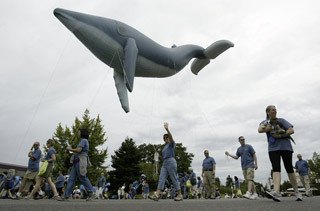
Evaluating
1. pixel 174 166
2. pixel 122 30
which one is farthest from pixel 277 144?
pixel 122 30

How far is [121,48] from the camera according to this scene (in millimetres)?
8273

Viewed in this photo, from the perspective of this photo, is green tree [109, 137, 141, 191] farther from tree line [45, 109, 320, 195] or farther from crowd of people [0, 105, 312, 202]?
crowd of people [0, 105, 312, 202]

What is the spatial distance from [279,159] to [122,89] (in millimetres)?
4125

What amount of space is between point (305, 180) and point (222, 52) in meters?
6.95

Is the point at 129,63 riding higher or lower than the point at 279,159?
higher

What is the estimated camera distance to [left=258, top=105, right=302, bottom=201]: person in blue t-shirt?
704 centimetres

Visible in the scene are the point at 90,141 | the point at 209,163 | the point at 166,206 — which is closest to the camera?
the point at 166,206

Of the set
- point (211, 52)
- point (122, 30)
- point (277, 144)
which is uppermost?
point (211, 52)

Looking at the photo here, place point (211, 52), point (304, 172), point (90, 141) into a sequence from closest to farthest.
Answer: point (211, 52) → point (304, 172) → point (90, 141)

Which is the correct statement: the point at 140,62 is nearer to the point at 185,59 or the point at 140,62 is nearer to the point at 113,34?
the point at 113,34

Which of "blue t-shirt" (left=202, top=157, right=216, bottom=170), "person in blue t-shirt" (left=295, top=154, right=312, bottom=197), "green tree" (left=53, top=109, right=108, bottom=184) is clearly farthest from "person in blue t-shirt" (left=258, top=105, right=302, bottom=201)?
"green tree" (left=53, top=109, right=108, bottom=184)

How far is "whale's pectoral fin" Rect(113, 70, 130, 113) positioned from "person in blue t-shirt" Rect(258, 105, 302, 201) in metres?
3.26

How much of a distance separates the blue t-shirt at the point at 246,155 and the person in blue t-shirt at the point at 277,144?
2890mm

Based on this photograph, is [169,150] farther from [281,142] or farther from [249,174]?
[281,142]
